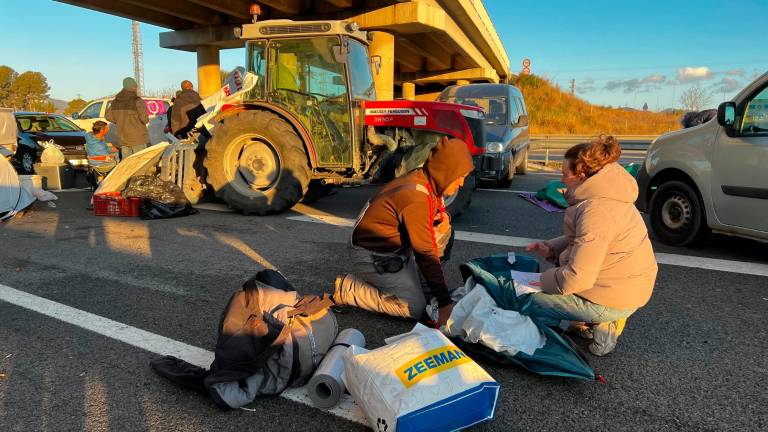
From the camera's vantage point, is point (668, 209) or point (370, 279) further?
point (668, 209)

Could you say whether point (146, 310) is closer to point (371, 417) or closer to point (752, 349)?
point (371, 417)

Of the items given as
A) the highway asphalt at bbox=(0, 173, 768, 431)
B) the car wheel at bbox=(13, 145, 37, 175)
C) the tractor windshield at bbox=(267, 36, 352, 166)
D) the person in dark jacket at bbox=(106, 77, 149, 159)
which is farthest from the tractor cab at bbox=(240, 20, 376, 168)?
the car wheel at bbox=(13, 145, 37, 175)

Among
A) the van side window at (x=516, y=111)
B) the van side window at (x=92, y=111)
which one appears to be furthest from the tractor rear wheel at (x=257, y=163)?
the van side window at (x=92, y=111)

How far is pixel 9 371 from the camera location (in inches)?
112

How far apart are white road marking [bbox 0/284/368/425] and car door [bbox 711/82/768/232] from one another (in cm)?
442

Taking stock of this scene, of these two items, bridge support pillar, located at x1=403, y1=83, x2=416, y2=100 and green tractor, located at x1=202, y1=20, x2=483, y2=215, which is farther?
bridge support pillar, located at x1=403, y1=83, x2=416, y2=100

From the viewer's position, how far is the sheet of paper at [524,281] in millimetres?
3129

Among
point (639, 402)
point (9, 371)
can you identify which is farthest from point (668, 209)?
point (9, 371)

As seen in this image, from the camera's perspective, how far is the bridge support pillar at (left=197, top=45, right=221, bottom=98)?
67.5ft

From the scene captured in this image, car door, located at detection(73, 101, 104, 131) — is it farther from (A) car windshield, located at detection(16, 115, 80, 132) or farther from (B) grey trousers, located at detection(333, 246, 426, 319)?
(B) grey trousers, located at detection(333, 246, 426, 319)

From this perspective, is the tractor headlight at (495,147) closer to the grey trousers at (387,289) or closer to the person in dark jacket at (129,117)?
the grey trousers at (387,289)

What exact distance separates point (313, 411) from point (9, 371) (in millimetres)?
1798

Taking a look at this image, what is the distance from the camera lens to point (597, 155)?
2.87 meters

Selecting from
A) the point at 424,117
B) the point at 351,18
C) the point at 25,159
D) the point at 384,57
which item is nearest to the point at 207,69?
the point at 351,18
